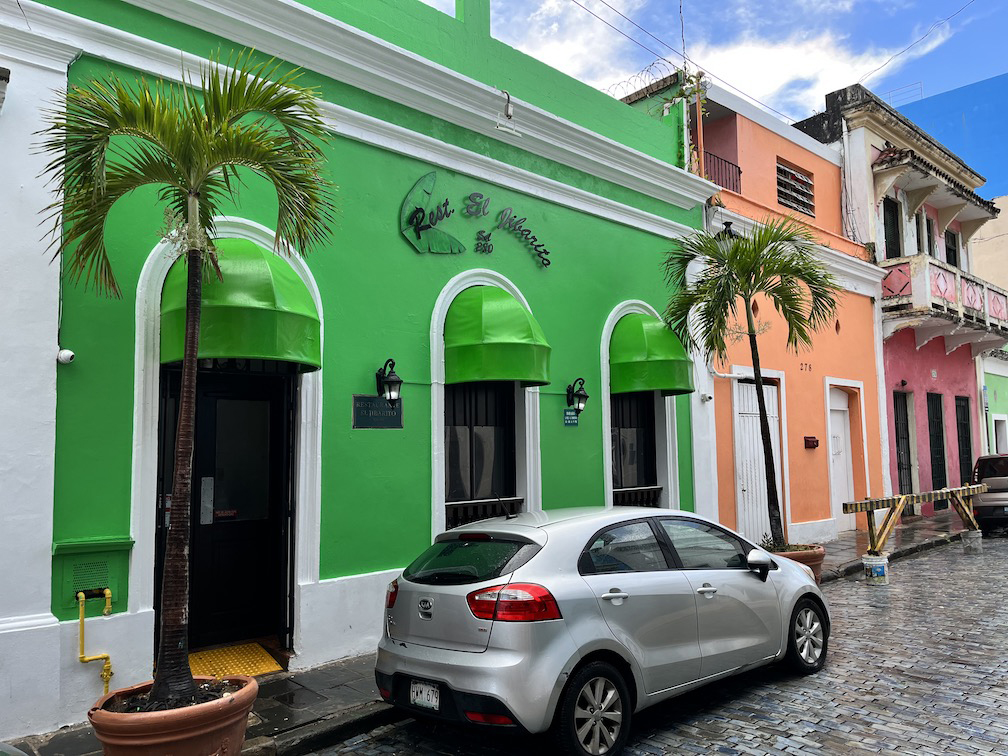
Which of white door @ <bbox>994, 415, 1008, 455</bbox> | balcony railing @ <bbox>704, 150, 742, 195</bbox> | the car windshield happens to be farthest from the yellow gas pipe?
white door @ <bbox>994, 415, 1008, 455</bbox>

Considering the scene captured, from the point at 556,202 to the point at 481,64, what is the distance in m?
1.87

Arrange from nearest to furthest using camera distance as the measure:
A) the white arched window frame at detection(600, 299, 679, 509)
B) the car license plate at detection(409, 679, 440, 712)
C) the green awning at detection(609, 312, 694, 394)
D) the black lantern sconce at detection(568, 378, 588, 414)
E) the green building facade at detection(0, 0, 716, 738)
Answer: the car license plate at detection(409, 679, 440, 712) < the green building facade at detection(0, 0, 716, 738) < the black lantern sconce at detection(568, 378, 588, 414) < the green awning at detection(609, 312, 694, 394) < the white arched window frame at detection(600, 299, 679, 509)

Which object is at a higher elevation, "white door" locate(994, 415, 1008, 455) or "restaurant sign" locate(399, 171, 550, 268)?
"restaurant sign" locate(399, 171, 550, 268)

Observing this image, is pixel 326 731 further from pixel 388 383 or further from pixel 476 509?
pixel 476 509

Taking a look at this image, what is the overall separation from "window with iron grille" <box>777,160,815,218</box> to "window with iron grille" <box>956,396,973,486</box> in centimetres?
825

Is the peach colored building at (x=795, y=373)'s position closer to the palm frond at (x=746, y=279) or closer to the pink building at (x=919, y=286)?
the pink building at (x=919, y=286)

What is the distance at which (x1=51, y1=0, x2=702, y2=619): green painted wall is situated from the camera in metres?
5.78

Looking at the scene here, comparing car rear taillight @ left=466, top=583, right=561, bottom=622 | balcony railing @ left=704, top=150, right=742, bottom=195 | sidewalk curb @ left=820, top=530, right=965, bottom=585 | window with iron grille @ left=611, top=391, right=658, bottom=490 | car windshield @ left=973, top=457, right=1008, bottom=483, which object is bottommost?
sidewalk curb @ left=820, top=530, right=965, bottom=585

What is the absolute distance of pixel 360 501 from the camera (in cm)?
736

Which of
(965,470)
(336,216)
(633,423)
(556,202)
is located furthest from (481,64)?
(965,470)

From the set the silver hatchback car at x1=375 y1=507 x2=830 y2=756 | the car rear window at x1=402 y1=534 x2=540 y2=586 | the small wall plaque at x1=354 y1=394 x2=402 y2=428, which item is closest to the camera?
the silver hatchback car at x1=375 y1=507 x2=830 y2=756

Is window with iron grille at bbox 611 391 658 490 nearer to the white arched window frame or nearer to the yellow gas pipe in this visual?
the white arched window frame

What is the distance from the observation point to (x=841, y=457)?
15406 mm

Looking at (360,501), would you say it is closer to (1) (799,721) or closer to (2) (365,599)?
(2) (365,599)
